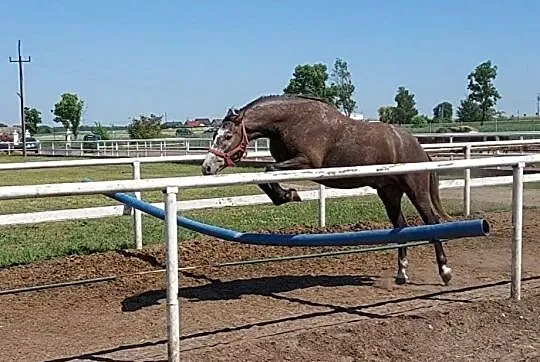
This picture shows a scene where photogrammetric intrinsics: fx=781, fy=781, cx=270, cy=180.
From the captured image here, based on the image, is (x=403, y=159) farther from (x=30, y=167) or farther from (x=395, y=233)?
(x=30, y=167)

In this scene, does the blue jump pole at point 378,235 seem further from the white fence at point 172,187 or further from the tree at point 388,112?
the tree at point 388,112

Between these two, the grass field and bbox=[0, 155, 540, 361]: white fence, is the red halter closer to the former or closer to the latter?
bbox=[0, 155, 540, 361]: white fence

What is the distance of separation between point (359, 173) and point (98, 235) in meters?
6.26

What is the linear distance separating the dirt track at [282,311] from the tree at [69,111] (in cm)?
7804

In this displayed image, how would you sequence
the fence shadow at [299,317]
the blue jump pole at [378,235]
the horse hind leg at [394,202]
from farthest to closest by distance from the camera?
the horse hind leg at [394,202], the blue jump pole at [378,235], the fence shadow at [299,317]

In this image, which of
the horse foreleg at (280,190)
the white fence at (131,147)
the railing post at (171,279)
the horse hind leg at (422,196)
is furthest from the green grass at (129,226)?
the white fence at (131,147)

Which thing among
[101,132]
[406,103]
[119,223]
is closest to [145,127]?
[101,132]

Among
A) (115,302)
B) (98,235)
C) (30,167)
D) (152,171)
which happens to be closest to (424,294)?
(115,302)

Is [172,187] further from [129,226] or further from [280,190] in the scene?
[129,226]

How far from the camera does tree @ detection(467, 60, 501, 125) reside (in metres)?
67.2

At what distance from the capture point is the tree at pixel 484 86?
6719cm

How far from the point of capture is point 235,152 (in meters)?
6.67

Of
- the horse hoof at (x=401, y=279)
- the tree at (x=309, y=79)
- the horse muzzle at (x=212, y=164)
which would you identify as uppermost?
the tree at (x=309, y=79)

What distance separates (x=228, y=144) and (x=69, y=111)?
8121 cm
